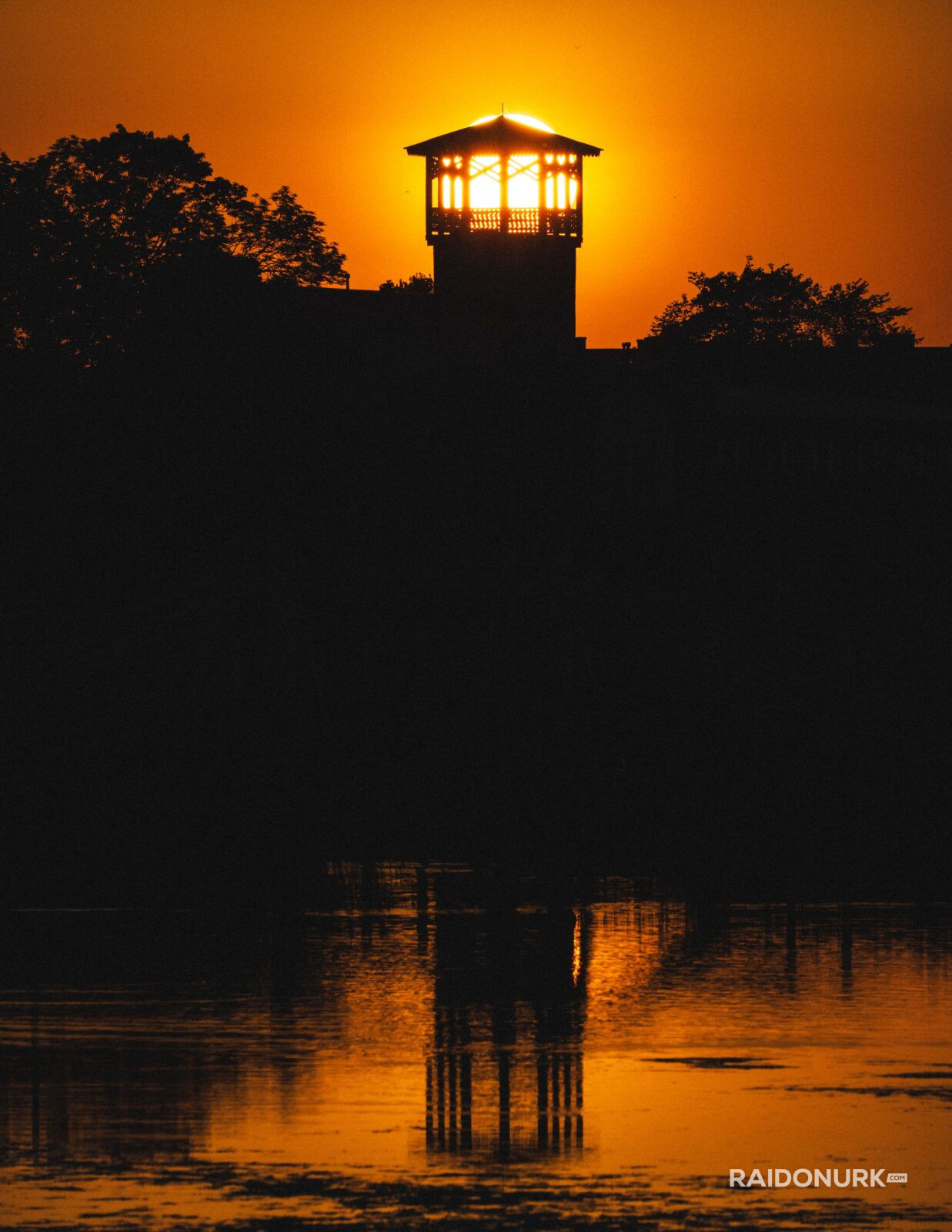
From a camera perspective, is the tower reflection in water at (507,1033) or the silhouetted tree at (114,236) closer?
the tower reflection in water at (507,1033)

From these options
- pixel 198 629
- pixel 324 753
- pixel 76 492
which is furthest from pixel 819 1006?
pixel 76 492

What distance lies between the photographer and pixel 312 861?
2077cm

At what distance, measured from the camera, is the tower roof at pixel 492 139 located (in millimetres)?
62469

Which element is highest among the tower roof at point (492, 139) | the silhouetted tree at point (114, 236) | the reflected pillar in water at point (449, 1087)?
the tower roof at point (492, 139)

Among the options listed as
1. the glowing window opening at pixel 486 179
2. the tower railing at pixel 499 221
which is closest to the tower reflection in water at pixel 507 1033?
the tower railing at pixel 499 221

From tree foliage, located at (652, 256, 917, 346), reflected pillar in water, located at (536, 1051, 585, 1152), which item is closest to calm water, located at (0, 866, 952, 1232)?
reflected pillar in water, located at (536, 1051, 585, 1152)

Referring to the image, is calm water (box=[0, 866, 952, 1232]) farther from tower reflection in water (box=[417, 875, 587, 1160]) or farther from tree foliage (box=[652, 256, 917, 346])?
tree foliage (box=[652, 256, 917, 346])

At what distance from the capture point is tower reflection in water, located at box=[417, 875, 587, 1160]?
905 centimetres

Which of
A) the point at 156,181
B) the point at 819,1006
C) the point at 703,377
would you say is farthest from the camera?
the point at 156,181

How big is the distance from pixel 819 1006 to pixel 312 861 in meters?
9.38

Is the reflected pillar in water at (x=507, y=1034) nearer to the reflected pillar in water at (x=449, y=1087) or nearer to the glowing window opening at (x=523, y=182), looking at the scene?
the reflected pillar in water at (x=449, y=1087)

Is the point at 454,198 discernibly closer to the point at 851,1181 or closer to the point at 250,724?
the point at 250,724

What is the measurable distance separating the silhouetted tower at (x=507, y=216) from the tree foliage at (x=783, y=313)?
25.1 meters

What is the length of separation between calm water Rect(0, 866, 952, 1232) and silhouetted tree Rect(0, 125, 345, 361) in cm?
2922
